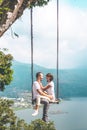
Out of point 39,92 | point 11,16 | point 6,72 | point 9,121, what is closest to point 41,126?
point 9,121

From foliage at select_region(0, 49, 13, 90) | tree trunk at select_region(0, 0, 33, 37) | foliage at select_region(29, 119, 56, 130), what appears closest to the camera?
tree trunk at select_region(0, 0, 33, 37)

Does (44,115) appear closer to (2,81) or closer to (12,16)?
(12,16)

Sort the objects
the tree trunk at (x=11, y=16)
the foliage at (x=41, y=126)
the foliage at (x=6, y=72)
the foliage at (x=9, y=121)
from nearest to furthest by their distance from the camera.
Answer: the tree trunk at (x=11, y=16) → the foliage at (x=6, y=72) → the foliage at (x=9, y=121) → the foliage at (x=41, y=126)

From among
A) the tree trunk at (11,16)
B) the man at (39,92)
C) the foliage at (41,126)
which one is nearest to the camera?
the man at (39,92)

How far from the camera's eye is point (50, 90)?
11.6 metres

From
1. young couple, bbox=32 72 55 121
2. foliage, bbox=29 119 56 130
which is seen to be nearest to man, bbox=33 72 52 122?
young couple, bbox=32 72 55 121

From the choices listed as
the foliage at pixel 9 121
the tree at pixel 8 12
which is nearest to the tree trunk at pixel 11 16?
the tree at pixel 8 12

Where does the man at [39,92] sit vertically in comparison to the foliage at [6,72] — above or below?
above

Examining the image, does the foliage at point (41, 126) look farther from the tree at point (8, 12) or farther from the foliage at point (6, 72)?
→ the tree at point (8, 12)

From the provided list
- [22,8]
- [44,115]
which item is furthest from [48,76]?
[22,8]

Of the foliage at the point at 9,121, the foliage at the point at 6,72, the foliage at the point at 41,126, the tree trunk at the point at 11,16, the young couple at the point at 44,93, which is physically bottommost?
the foliage at the point at 41,126

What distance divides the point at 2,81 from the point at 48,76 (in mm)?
21426

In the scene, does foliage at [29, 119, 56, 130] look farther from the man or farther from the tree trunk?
the tree trunk

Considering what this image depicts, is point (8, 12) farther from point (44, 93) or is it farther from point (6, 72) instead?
point (6, 72)
